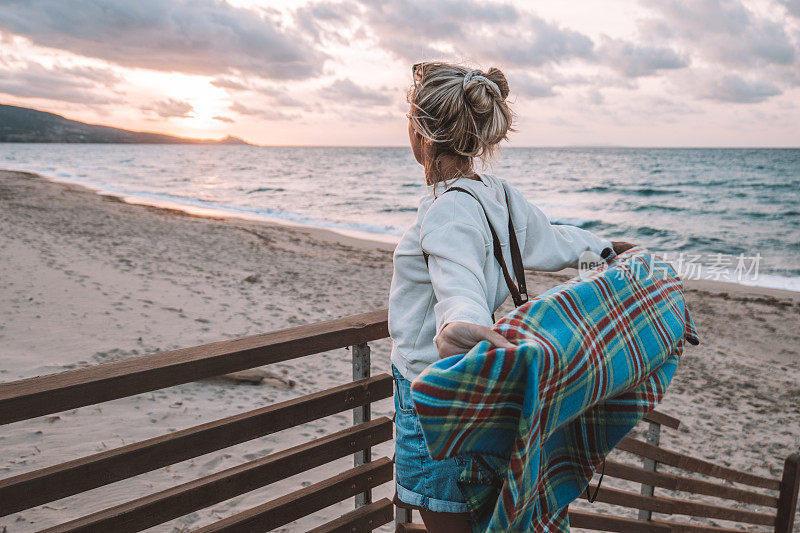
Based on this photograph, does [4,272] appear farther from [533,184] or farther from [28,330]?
[533,184]

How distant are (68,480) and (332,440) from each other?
3.12 feet

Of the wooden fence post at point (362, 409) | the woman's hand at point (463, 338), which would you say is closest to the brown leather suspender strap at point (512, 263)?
the woman's hand at point (463, 338)

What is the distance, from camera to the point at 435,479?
1.41m

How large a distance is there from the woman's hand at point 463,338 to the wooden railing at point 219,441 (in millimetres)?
876

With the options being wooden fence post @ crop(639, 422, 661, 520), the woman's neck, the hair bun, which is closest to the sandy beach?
wooden fence post @ crop(639, 422, 661, 520)

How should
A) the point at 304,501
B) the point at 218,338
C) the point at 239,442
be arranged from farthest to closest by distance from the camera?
1. the point at 218,338
2. the point at 304,501
3. the point at 239,442

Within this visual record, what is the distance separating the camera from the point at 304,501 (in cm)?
217

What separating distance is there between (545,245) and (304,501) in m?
1.43

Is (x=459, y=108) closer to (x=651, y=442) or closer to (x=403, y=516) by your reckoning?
(x=403, y=516)

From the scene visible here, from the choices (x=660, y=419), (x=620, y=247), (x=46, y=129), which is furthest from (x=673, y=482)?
(x=46, y=129)

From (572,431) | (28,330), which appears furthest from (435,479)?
(28,330)

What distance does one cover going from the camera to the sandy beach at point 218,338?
12.7ft

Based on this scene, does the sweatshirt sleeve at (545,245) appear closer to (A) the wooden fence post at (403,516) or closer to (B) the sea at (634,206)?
(A) the wooden fence post at (403,516)

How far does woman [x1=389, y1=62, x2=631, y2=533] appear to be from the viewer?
1.25m
